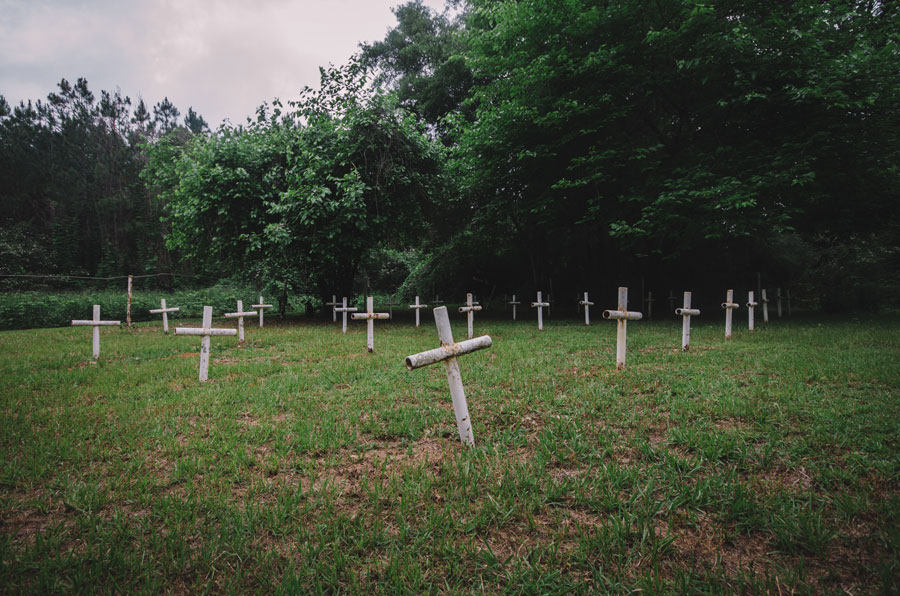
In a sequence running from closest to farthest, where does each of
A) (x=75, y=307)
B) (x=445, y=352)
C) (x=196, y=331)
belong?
(x=445, y=352) < (x=196, y=331) < (x=75, y=307)

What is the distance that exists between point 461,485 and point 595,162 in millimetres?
12639

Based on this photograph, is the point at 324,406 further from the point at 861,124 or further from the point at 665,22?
the point at 861,124

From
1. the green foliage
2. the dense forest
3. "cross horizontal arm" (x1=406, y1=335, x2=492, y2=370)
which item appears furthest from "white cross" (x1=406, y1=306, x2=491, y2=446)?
the green foliage

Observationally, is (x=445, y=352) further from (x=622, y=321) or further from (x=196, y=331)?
(x=196, y=331)

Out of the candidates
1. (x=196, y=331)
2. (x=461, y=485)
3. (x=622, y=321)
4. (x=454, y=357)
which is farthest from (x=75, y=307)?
(x=622, y=321)

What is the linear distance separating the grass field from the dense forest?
8.11 m

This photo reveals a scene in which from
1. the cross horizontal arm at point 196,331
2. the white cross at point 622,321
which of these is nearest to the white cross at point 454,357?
the white cross at point 622,321

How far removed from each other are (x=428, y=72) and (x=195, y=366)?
22.0 metres

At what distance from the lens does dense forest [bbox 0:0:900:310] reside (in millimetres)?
10781

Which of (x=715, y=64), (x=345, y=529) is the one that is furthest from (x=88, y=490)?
(x=715, y=64)

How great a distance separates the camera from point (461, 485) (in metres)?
2.70

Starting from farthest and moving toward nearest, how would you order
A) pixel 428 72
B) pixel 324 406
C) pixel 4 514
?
pixel 428 72, pixel 324 406, pixel 4 514

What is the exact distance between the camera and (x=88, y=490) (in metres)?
2.72

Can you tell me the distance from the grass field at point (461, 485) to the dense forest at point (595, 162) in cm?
811
